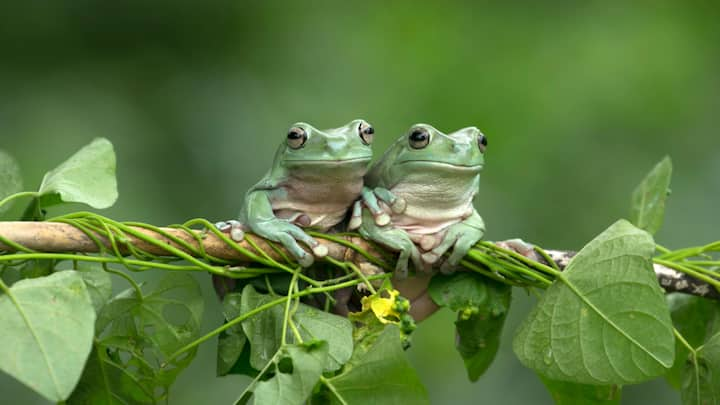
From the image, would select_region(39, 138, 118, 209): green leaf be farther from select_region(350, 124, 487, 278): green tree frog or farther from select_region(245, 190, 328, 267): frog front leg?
select_region(350, 124, 487, 278): green tree frog

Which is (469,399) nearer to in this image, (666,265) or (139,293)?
(666,265)

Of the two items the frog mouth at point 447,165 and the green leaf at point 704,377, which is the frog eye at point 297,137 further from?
the green leaf at point 704,377

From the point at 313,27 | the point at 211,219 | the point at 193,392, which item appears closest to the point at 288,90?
the point at 313,27

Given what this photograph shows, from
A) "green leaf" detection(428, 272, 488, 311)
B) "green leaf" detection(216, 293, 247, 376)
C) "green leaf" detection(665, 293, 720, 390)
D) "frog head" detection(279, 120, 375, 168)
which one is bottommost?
"green leaf" detection(665, 293, 720, 390)

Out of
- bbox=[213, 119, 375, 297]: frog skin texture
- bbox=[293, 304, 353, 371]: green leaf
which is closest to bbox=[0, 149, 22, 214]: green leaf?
bbox=[213, 119, 375, 297]: frog skin texture

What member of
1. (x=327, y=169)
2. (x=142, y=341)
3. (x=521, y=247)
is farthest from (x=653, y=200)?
(x=142, y=341)

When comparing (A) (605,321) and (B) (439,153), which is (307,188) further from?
(A) (605,321)

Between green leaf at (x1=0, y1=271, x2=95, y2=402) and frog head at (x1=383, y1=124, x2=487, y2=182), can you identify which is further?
frog head at (x1=383, y1=124, x2=487, y2=182)
